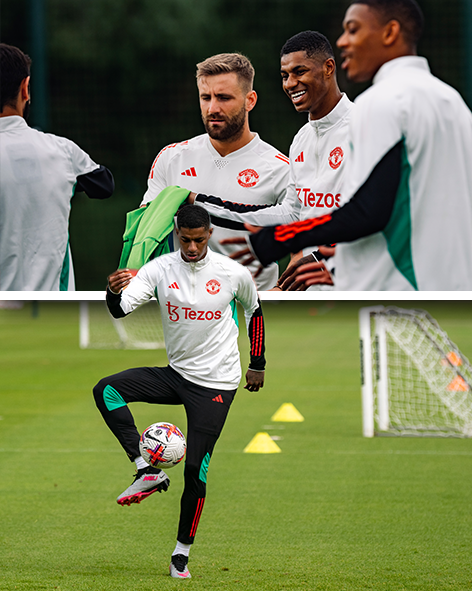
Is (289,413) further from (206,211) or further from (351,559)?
(206,211)

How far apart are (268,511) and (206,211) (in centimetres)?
584

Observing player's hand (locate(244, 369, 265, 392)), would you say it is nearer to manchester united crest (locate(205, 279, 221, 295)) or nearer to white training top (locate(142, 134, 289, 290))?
manchester united crest (locate(205, 279, 221, 295))

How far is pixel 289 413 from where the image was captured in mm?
13742

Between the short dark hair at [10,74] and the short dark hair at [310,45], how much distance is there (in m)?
1.09

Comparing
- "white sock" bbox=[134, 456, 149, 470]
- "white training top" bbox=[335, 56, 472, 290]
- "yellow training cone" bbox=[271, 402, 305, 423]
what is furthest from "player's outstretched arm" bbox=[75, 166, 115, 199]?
"yellow training cone" bbox=[271, 402, 305, 423]

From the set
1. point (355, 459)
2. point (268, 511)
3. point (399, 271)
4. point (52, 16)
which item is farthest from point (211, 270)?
point (355, 459)

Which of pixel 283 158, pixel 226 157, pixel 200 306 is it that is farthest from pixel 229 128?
pixel 200 306

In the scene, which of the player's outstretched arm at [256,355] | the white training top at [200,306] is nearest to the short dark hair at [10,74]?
the white training top at [200,306]

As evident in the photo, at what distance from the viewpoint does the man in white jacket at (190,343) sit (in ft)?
12.4

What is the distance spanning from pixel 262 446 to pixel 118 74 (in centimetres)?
808

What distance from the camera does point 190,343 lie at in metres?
4.71

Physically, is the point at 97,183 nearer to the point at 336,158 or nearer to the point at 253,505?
the point at 336,158

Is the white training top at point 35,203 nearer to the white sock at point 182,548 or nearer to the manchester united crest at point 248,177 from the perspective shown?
the manchester united crest at point 248,177

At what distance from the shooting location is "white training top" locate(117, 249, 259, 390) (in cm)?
381
